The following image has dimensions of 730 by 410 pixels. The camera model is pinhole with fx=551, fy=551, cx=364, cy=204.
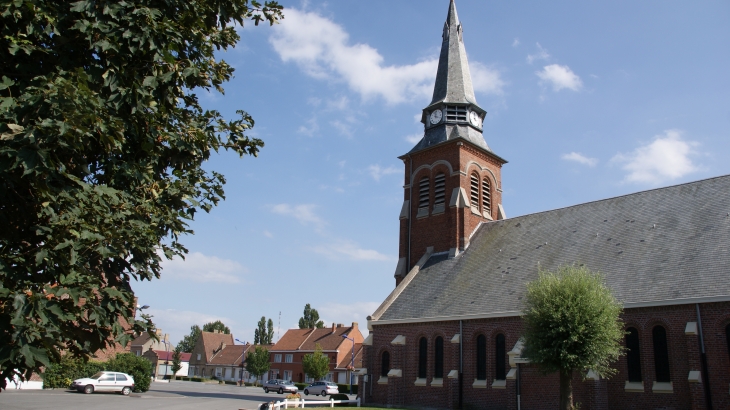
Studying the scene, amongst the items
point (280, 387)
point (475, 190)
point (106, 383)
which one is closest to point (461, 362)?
point (475, 190)

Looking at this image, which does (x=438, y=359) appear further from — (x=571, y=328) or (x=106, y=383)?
(x=106, y=383)

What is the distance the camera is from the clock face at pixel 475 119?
117 ft

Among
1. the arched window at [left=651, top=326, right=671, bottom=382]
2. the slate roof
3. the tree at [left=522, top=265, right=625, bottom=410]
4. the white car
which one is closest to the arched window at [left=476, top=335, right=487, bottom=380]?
the slate roof

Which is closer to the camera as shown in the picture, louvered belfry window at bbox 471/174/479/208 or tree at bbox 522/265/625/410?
tree at bbox 522/265/625/410

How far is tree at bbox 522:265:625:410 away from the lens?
61.6 feet

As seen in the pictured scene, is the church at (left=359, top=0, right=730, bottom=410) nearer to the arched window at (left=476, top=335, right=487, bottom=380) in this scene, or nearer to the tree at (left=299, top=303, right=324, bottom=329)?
the arched window at (left=476, top=335, right=487, bottom=380)

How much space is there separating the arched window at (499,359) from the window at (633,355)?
529cm

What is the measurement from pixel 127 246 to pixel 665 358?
19.9m

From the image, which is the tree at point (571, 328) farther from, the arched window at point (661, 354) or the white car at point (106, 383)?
the white car at point (106, 383)

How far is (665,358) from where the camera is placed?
20.1 meters

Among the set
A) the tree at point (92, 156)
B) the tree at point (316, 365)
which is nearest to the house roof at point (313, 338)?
the tree at point (316, 365)

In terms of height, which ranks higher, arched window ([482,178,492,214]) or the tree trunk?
arched window ([482,178,492,214])

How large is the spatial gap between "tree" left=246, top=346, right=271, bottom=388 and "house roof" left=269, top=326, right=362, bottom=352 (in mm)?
3112

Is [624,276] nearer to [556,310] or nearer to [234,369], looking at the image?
[556,310]
